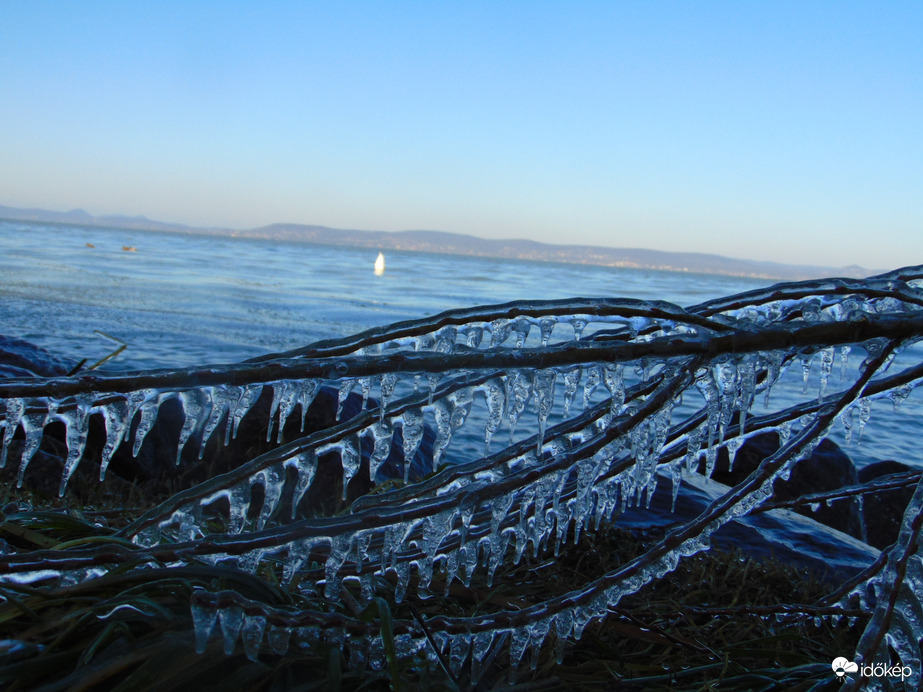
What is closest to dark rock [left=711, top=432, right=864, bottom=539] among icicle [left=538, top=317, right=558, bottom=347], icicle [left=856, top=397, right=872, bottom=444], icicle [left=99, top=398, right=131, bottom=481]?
icicle [left=856, top=397, right=872, bottom=444]

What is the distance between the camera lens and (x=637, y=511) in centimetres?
351

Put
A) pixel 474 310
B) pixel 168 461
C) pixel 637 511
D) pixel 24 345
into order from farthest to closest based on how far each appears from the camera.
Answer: pixel 24 345, pixel 168 461, pixel 637 511, pixel 474 310

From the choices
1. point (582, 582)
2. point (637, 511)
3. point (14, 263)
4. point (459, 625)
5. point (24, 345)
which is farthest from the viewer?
point (14, 263)

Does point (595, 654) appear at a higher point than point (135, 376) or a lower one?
lower

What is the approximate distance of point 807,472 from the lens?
517 centimetres

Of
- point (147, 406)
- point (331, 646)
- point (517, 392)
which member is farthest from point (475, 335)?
point (331, 646)

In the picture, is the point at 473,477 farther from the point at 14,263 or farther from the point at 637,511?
the point at 14,263

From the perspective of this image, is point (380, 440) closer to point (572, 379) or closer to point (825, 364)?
point (572, 379)

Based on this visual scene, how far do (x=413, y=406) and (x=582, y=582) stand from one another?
157cm

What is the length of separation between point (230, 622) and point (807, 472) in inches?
196

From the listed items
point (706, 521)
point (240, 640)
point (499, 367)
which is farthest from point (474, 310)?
point (240, 640)

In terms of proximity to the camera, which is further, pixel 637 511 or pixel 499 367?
pixel 637 511

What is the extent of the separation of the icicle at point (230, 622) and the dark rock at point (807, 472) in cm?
424

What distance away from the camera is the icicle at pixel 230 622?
127cm
